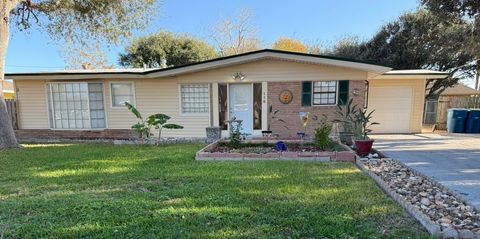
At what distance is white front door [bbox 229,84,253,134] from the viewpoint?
33.7ft

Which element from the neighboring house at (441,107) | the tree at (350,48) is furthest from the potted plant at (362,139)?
the tree at (350,48)

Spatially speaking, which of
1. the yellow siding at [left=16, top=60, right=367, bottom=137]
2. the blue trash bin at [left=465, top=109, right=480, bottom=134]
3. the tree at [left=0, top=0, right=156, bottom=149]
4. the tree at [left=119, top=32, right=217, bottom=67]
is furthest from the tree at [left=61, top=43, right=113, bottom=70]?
the blue trash bin at [left=465, top=109, right=480, bottom=134]

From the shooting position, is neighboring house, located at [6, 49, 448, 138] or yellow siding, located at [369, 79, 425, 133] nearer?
neighboring house, located at [6, 49, 448, 138]

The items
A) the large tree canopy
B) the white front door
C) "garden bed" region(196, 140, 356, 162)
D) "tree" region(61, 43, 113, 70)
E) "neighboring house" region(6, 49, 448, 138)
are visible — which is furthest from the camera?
"tree" region(61, 43, 113, 70)

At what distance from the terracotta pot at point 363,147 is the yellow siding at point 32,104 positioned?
1208 cm

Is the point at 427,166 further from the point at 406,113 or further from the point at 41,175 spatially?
the point at 41,175

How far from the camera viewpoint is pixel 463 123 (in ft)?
35.7

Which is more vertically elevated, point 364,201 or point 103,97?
point 103,97

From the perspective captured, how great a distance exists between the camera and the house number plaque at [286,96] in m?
9.90

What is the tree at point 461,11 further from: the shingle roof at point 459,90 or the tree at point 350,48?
the shingle roof at point 459,90

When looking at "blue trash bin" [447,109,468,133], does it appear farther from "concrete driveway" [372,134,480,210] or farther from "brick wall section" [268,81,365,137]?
"brick wall section" [268,81,365,137]

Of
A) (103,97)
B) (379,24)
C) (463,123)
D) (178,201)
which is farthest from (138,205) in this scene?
(379,24)

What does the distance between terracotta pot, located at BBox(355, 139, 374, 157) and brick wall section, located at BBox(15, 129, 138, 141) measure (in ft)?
27.7

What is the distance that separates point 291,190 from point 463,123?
10855 mm
